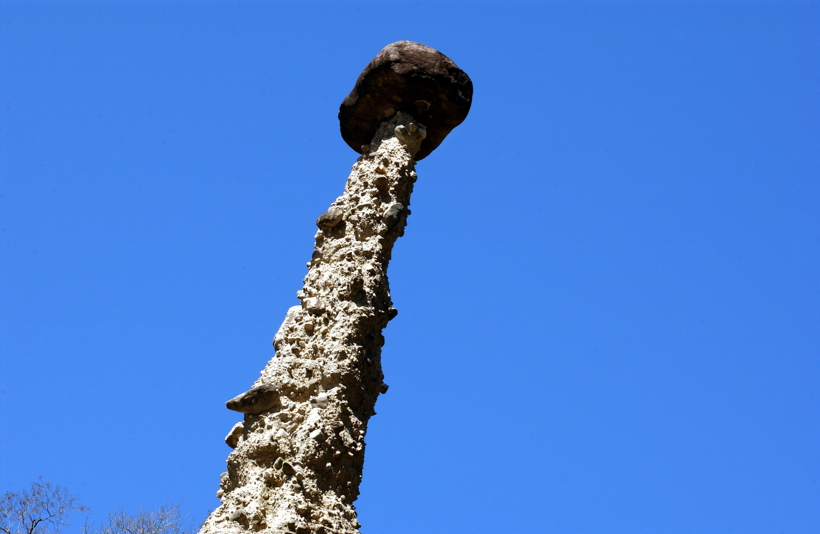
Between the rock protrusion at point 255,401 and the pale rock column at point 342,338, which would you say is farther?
the rock protrusion at point 255,401

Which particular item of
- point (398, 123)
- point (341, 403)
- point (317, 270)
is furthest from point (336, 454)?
point (398, 123)

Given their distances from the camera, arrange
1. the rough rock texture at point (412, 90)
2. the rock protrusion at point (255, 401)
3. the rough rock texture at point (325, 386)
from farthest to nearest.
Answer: the rough rock texture at point (412, 90) → the rock protrusion at point (255, 401) → the rough rock texture at point (325, 386)

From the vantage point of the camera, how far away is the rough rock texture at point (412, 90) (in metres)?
7.69

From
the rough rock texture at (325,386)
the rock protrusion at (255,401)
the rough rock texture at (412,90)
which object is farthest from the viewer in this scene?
the rough rock texture at (412,90)

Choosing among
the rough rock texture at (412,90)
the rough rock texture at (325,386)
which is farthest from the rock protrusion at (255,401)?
the rough rock texture at (412,90)

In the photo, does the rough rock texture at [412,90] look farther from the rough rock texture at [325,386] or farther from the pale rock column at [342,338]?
the rough rock texture at [325,386]

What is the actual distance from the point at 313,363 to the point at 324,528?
1.22 meters

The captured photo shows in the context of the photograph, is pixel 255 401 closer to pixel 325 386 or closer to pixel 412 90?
pixel 325 386

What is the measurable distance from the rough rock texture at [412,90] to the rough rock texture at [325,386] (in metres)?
0.72

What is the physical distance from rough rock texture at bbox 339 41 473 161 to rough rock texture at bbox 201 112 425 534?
2.37 feet

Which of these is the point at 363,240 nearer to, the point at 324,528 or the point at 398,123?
the point at 398,123

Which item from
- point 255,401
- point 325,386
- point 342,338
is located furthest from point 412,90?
point 255,401

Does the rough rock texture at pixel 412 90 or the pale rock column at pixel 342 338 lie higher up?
the rough rock texture at pixel 412 90

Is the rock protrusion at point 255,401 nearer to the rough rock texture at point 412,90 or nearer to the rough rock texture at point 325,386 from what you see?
the rough rock texture at point 325,386
